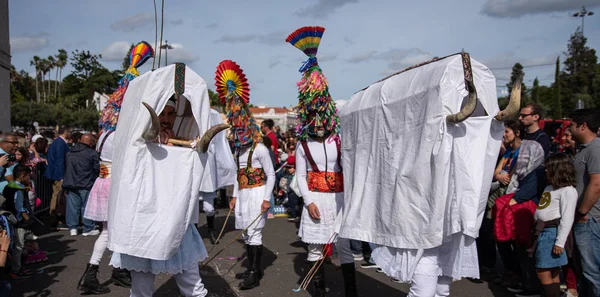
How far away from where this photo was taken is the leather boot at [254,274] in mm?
5516

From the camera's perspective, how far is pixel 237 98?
19.8 ft

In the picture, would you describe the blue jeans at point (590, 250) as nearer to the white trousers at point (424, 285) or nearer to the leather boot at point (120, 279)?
the white trousers at point (424, 285)

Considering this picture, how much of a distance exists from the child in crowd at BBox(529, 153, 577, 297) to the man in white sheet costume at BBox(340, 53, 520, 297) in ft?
4.65

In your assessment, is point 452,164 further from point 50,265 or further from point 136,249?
point 50,265

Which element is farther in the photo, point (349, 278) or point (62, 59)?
point (62, 59)

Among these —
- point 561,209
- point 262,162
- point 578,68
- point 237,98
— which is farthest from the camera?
point 578,68

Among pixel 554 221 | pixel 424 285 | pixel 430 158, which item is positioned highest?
pixel 430 158

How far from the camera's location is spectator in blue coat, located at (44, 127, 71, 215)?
9469mm

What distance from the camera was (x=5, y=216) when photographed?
439cm

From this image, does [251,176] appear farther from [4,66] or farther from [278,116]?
[278,116]

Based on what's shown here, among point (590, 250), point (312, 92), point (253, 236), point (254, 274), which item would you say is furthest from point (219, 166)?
point (590, 250)

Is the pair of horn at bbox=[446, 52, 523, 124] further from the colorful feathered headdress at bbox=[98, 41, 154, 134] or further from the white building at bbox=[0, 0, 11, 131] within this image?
the white building at bbox=[0, 0, 11, 131]

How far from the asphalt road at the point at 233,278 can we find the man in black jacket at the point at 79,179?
29.3 inches

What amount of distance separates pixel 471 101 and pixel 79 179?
7757 millimetres
